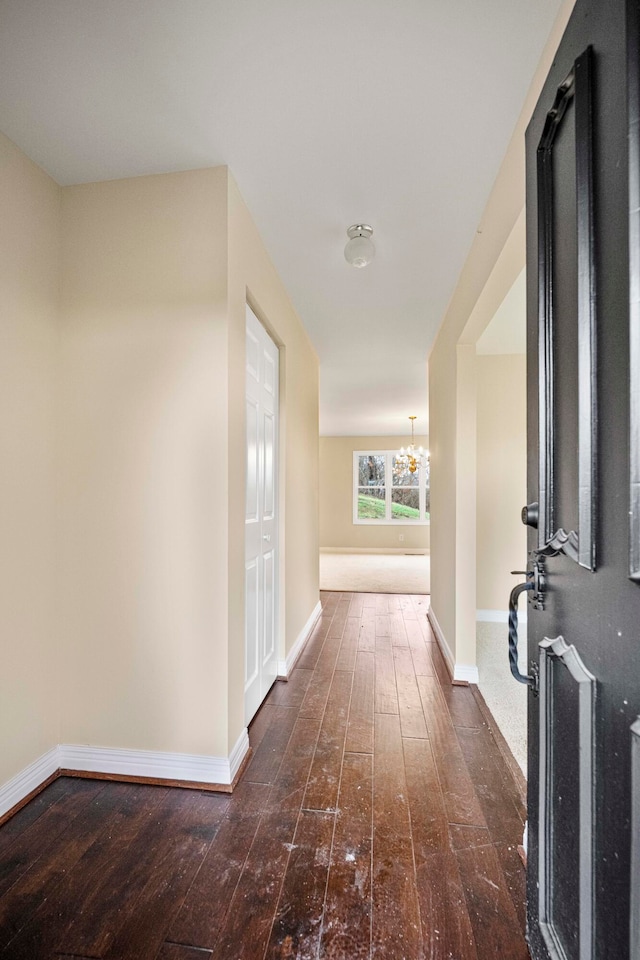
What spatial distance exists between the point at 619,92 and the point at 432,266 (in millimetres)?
2179

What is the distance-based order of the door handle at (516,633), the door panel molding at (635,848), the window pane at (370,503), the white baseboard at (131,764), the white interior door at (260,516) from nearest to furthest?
the door panel molding at (635,848)
the door handle at (516,633)
the white baseboard at (131,764)
the white interior door at (260,516)
the window pane at (370,503)

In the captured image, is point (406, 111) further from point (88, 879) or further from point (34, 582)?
point (88, 879)

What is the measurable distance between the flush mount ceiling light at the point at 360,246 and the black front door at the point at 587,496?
49.1 inches

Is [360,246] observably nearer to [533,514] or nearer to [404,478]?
[533,514]

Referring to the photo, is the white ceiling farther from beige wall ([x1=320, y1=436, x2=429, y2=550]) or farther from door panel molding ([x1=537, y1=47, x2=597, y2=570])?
beige wall ([x1=320, y1=436, x2=429, y2=550])

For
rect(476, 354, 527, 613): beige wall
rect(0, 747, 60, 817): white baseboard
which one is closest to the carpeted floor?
rect(476, 354, 527, 613): beige wall

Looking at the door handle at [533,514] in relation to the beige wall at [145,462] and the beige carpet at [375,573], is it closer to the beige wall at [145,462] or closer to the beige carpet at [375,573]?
the beige wall at [145,462]

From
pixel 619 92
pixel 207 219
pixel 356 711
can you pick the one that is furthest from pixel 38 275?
pixel 356 711

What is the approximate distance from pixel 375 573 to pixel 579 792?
Answer: 6.51 m

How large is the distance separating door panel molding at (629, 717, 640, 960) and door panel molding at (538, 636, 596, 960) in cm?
13

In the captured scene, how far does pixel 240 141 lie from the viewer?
5.69ft

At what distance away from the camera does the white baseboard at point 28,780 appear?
1.68 metres

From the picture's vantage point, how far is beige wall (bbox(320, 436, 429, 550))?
32.8 ft

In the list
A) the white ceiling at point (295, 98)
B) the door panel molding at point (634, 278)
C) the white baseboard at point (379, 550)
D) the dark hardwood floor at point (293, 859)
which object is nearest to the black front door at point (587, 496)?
the door panel molding at point (634, 278)
